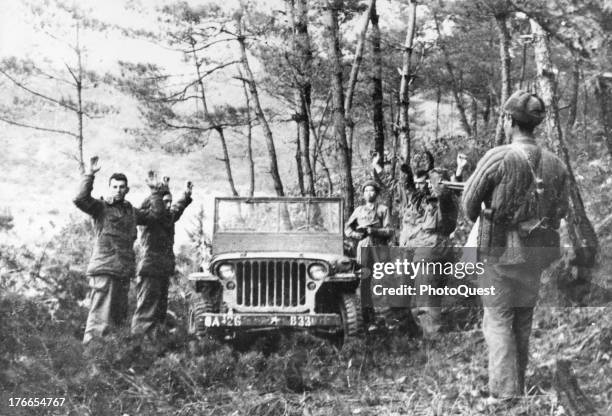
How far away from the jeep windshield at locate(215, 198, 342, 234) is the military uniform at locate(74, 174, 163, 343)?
97 centimetres

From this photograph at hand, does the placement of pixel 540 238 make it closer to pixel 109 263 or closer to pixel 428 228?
pixel 428 228

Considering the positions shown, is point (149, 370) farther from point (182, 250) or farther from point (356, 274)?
point (182, 250)

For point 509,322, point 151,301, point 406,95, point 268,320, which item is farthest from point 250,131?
point 509,322

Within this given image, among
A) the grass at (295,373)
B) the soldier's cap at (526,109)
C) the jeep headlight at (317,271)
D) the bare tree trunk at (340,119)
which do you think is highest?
the bare tree trunk at (340,119)

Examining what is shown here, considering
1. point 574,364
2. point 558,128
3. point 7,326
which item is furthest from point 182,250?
point 574,364

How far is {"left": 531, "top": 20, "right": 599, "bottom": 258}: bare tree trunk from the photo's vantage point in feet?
17.8

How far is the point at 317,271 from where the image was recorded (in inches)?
230

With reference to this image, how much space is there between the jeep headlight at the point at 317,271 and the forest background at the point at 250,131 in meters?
0.63

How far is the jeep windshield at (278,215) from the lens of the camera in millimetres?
6496

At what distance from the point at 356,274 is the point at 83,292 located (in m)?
2.60

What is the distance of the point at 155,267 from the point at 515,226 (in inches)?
141

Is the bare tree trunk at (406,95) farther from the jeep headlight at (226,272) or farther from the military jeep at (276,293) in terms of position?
the jeep headlight at (226,272)

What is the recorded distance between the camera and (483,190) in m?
3.77

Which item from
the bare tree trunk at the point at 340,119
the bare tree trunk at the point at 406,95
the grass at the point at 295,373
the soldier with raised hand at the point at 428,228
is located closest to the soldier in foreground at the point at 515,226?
the grass at the point at 295,373
